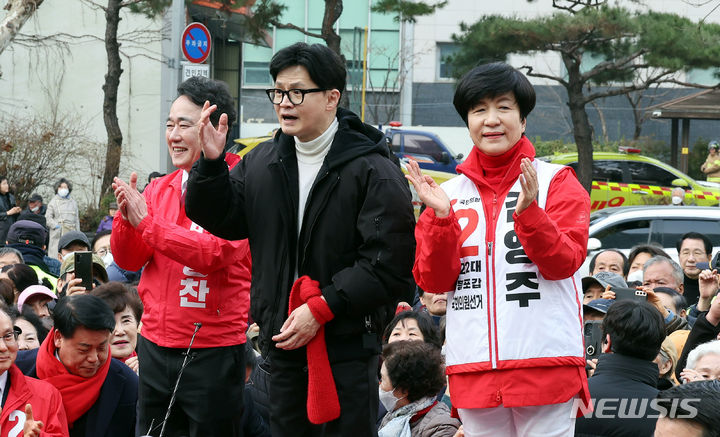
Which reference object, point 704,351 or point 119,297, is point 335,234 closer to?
point 704,351

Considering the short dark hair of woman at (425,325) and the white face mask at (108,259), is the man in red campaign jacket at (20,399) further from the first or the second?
the white face mask at (108,259)

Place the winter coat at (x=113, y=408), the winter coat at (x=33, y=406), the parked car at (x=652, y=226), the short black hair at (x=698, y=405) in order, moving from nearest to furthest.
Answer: the short black hair at (x=698, y=405), the winter coat at (x=33, y=406), the winter coat at (x=113, y=408), the parked car at (x=652, y=226)

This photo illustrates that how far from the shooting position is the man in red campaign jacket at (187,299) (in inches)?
169

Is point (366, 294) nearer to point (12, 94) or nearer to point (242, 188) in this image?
point (242, 188)

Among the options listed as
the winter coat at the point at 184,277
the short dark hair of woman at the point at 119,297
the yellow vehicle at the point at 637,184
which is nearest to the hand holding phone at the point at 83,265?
the short dark hair of woman at the point at 119,297

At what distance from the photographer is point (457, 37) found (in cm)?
2111

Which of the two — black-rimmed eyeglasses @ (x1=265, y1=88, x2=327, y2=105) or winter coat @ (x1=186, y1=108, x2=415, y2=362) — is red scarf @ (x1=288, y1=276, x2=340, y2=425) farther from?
black-rimmed eyeglasses @ (x1=265, y1=88, x2=327, y2=105)

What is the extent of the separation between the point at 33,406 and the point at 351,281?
2.03 meters

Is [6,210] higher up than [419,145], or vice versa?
[419,145]

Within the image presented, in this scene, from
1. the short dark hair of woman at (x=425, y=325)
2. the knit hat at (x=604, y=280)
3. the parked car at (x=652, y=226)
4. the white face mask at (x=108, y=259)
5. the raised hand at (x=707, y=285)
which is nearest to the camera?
the raised hand at (x=707, y=285)

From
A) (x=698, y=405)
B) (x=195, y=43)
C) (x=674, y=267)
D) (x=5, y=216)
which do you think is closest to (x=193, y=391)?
(x=698, y=405)

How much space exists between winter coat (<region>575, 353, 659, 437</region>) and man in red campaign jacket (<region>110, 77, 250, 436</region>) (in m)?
1.67

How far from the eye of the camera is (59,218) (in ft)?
54.3

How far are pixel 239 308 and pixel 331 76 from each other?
1.33 meters
